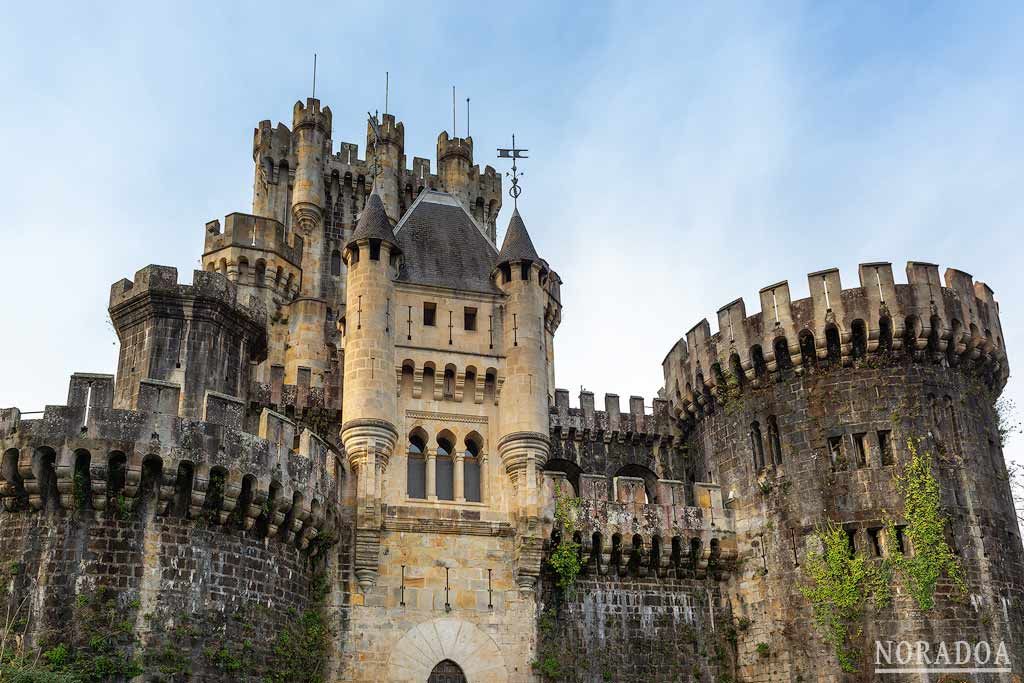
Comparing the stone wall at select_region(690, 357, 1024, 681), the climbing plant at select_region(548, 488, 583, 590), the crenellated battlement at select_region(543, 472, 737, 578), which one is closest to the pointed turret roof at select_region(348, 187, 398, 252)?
the crenellated battlement at select_region(543, 472, 737, 578)

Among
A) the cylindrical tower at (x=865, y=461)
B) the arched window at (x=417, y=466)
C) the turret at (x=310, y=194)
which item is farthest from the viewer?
the turret at (x=310, y=194)

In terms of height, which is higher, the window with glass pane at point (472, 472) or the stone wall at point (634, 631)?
the window with glass pane at point (472, 472)

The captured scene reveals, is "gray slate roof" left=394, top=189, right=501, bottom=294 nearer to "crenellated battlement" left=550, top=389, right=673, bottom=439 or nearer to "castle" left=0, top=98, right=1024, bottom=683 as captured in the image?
"castle" left=0, top=98, right=1024, bottom=683

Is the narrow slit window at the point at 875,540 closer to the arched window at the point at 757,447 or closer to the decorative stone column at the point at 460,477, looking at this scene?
the arched window at the point at 757,447

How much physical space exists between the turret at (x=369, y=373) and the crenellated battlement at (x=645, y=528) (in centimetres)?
452

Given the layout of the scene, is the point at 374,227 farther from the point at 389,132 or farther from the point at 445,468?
the point at 389,132

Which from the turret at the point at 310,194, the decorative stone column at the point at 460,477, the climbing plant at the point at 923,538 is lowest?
the climbing plant at the point at 923,538

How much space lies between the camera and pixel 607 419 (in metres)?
32.4

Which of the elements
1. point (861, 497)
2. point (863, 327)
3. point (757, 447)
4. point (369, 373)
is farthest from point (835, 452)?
point (369, 373)

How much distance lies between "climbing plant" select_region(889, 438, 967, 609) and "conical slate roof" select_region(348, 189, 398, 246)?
1470 centimetres

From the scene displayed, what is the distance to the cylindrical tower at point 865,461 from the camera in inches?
1000

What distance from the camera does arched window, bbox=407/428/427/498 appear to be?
26859 millimetres

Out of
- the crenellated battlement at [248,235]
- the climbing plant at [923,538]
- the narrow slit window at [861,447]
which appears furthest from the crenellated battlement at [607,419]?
the crenellated battlement at [248,235]

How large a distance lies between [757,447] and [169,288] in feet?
53.8
